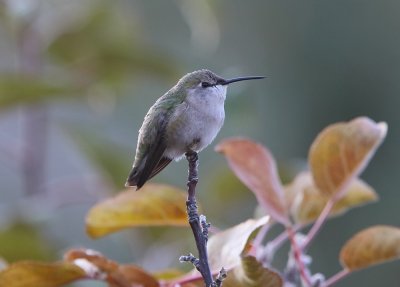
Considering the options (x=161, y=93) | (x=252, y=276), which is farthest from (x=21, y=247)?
(x=161, y=93)

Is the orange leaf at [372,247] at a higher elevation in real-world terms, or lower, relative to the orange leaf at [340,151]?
lower

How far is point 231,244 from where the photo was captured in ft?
4.06

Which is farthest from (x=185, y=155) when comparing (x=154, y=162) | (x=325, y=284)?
(x=325, y=284)

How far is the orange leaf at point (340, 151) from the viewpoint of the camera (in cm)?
146

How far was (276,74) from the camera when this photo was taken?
20.7ft

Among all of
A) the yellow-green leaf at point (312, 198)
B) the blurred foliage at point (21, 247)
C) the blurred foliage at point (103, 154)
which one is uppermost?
the blurred foliage at point (103, 154)

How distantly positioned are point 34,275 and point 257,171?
A: 0.45m

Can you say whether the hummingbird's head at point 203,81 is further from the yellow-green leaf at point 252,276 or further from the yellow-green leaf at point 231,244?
the yellow-green leaf at point 252,276

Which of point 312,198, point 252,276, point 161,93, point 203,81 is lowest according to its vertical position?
point 252,276

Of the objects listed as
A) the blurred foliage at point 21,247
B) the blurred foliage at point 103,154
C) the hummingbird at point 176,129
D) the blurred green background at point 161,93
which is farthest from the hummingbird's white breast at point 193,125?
the blurred foliage at point 103,154

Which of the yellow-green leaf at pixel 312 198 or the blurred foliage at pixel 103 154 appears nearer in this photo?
the yellow-green leaf at pixel 312 198

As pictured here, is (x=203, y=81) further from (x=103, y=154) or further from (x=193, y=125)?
(x=103, y=154)

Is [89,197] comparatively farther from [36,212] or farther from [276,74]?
[276,74]

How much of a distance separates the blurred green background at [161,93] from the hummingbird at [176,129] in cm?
99
